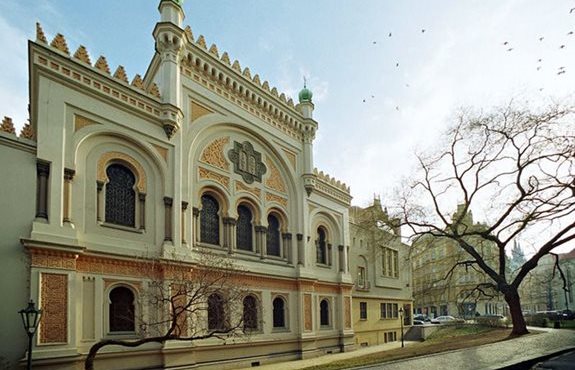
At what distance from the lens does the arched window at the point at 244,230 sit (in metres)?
22.0

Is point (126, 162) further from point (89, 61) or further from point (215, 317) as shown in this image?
point (215, 317)

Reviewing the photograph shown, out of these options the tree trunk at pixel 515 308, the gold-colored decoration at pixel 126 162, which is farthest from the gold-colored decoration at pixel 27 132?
the tree trunk at pixel 515 308

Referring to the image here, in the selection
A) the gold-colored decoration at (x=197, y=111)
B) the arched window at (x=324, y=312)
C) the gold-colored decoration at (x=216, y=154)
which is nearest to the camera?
the gold-colored decoration at (x=197, y=111)

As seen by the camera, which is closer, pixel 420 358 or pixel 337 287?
pixel 420 358

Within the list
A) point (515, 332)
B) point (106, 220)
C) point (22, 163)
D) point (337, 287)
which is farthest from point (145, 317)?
point (515, 332)

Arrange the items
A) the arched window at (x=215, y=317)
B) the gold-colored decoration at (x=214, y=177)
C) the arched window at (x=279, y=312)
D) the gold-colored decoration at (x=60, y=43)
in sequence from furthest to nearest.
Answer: the arched window at (x=279, y=312), the gold-colored decoration at (x=214, y=177), the arched window at (x=215, y=317), the gold-colored decoration at (x=60, y=43)

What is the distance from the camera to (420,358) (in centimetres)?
1592

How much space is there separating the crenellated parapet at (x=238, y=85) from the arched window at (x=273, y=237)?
539cm

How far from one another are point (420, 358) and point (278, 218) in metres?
11.2

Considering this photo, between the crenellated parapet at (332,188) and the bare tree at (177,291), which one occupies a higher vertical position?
the crenellated parapet at (332,188)

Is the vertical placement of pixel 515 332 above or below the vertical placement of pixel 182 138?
below

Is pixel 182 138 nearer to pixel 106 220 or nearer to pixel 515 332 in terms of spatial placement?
pixel 106 220

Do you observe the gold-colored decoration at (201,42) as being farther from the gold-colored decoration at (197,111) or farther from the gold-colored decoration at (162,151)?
the gold-colored decoration at (162,151)

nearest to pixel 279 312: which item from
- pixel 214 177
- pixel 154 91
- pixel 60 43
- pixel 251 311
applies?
pixel 251 311
